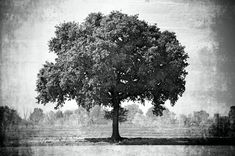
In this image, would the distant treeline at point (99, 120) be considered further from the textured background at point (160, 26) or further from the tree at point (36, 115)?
the textured background at point (160, 26)

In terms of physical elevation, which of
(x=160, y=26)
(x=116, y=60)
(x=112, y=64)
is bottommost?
(x=112, y=64)

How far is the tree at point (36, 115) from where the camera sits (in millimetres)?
29822

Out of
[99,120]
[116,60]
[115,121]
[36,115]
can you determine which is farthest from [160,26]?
[99,120]

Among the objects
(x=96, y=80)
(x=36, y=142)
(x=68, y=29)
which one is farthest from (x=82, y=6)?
(x=36, y=142)

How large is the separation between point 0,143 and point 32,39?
A: 5549mm

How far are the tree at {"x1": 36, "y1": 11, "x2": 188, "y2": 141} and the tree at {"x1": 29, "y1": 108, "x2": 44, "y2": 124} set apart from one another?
342 centimetres

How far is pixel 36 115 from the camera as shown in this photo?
3278cm

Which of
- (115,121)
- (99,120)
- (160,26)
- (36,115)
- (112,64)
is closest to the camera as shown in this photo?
(112,64)

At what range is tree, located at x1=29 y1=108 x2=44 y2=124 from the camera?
2982 cm

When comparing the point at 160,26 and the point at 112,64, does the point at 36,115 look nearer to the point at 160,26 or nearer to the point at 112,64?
the point at 112,64

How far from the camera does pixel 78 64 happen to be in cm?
2434

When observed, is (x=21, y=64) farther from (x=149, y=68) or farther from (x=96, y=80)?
(x=149, y=68)

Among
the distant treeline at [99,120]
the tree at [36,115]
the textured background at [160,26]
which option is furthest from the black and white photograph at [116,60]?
the tree at [36,115]

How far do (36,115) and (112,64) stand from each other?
10.7 meters
